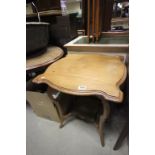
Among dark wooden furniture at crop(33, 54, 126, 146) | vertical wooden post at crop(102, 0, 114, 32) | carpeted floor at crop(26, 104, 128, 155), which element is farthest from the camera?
vertical wooden post at crop(102, 0, 114, 32)

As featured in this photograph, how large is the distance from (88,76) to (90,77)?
21 mm

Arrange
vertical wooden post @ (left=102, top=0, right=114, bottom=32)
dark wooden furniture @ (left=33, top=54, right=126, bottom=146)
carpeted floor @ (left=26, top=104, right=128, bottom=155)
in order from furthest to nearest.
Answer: vertical wooden post @ (left=102, top=0, right=114, bottom=32) < carpeted floor @ (left=26, top=104, right=128, bottom=155) < dark wooden furniture @ (left=33, top=54, right=126, bottom=146)

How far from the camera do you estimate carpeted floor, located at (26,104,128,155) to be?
130 centimetres

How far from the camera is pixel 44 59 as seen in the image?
1.41 metres

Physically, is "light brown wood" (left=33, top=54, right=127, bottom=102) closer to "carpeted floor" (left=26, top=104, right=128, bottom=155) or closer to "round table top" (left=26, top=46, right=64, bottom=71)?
"round table top" (left=26, top=46, right=64, bottom=71)

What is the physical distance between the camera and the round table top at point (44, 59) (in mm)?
1320

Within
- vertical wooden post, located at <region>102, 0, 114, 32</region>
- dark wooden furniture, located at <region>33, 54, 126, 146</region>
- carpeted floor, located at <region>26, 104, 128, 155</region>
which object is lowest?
carpeted floor, located at <region>26, 104, 128, 155</region>

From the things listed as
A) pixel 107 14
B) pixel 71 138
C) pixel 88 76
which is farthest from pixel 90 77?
pixel 107 14

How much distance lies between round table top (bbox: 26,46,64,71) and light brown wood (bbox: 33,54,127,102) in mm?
67

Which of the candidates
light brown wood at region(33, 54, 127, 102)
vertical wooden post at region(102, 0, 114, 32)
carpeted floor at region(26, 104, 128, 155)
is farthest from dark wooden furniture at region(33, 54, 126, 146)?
vertical wooden post at region(102, 0, 114, 32)
